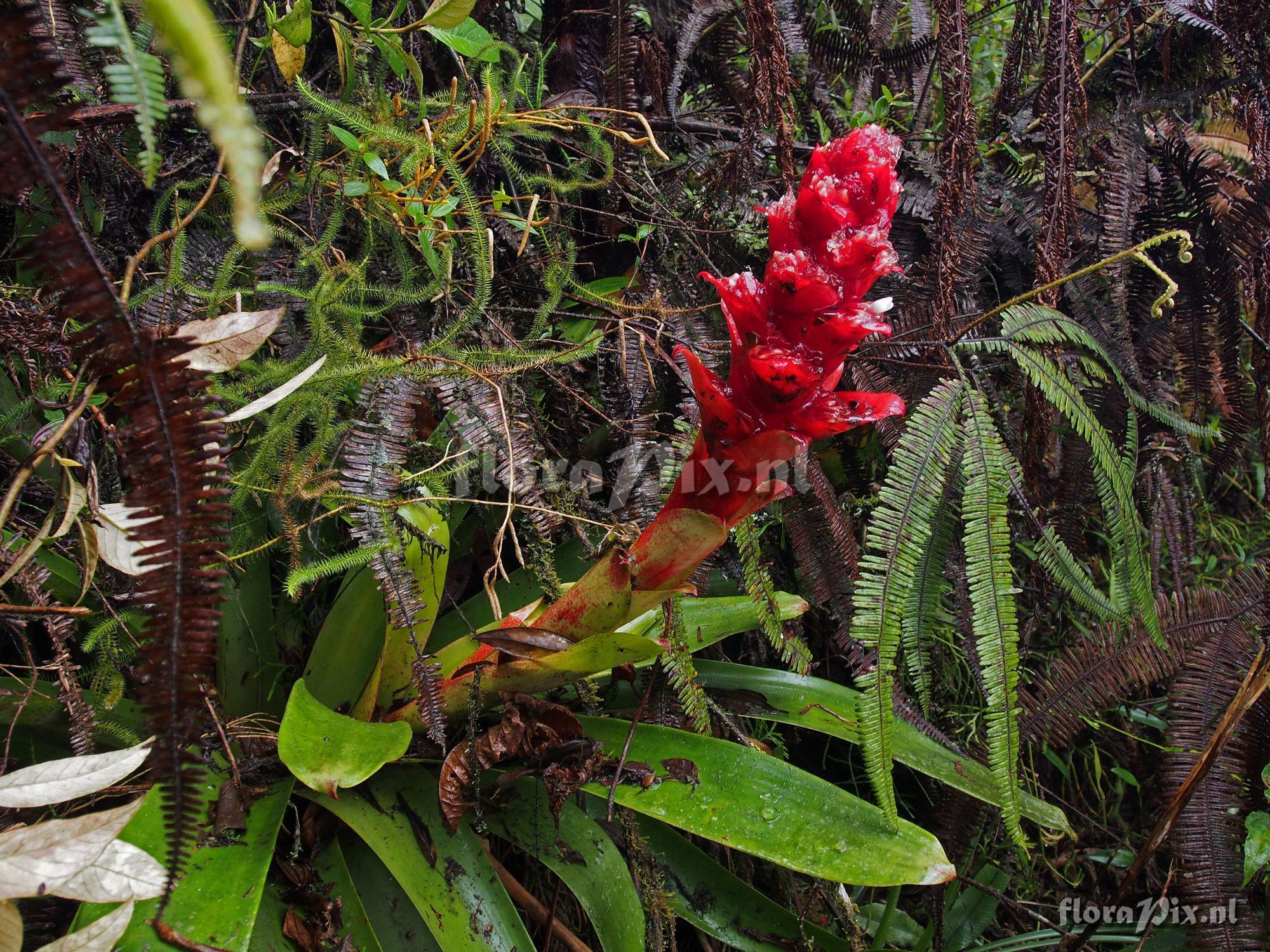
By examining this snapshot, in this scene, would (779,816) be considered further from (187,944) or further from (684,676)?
(187,944)

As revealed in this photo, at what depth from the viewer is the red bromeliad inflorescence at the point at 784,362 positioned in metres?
0.69

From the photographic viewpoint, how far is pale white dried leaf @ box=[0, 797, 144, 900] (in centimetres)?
68

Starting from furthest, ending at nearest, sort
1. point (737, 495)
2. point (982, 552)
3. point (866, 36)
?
point (866, 36) < point (982, 552) < point (737, 495)

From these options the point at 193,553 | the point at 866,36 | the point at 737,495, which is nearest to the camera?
the point at 193,553

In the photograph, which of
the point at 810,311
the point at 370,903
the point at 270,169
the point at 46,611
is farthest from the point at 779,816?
the point at 270,169

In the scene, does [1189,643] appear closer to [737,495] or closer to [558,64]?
[737,495]

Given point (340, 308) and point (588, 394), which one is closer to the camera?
point (340, 308)

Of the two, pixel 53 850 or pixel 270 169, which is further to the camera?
pixel 270 169

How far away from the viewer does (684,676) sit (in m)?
1.08

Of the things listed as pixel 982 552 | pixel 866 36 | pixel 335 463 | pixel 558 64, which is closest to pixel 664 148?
pixel 558 64

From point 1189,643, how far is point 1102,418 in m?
0.44

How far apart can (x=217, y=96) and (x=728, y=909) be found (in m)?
1.22

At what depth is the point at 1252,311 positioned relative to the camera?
166 cm

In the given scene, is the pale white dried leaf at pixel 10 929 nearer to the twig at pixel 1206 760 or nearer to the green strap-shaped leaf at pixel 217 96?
the green strap-shaped leaf at pixel 217 96
